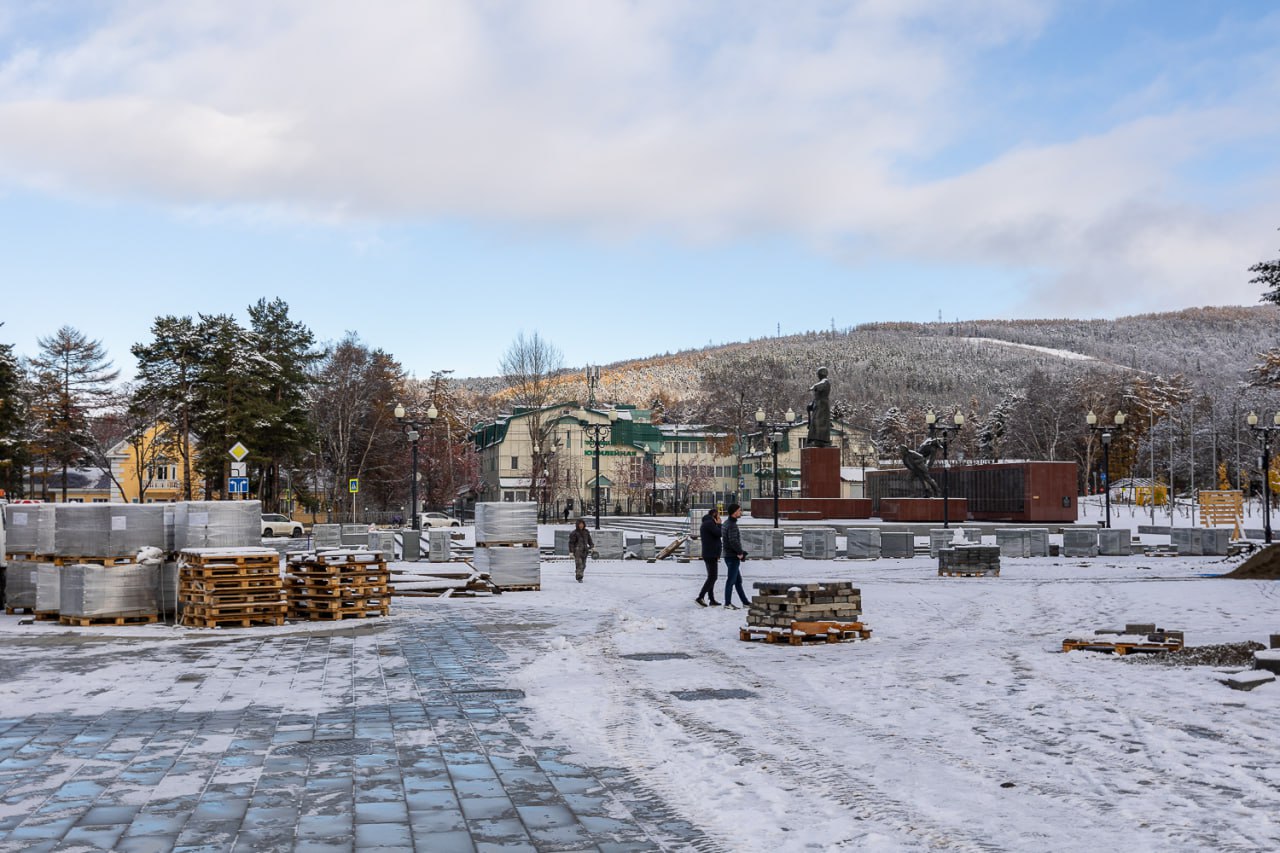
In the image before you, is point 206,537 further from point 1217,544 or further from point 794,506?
point 794,506

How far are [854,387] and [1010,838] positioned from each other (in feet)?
621

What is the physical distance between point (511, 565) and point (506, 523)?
2.81 ft

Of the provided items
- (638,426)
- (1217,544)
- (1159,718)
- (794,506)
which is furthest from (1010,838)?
(638,426)

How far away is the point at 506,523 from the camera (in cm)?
2269

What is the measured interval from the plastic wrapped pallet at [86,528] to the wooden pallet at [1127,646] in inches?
526

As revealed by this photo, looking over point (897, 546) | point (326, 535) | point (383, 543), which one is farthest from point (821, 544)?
point (326, 535)

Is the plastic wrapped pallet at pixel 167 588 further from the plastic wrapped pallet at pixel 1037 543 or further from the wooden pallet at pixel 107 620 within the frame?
the plastic wrapped pallet at pixel 1037 543

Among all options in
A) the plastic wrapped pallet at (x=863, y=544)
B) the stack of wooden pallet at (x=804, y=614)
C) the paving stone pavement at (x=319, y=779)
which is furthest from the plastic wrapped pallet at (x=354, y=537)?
the paving stone pavement at (x=319, y=779)

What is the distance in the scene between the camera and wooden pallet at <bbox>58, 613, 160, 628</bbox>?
16172 millimetres

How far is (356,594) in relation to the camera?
17703mm

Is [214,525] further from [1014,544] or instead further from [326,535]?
[1014,544]

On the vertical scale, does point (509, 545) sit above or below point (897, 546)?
above

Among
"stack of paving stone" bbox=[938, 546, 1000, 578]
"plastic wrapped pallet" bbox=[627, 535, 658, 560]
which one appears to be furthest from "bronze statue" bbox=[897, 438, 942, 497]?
"stack of paving stone" bbox=[938, 546, 1000, 578]

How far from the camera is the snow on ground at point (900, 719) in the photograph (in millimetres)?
6367
